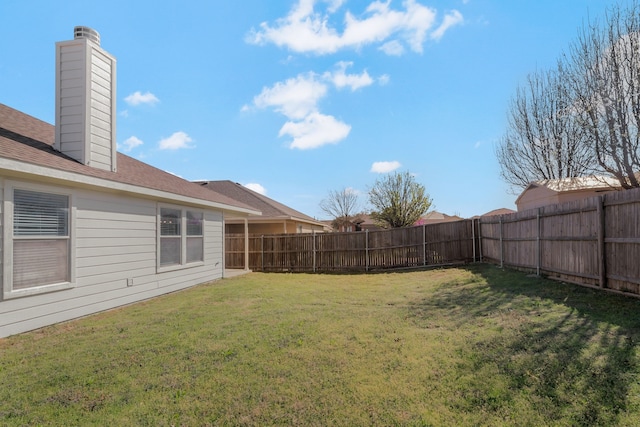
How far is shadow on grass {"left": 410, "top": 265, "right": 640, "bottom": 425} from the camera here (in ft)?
8.68

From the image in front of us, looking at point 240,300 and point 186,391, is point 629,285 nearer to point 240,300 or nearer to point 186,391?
point 186,391

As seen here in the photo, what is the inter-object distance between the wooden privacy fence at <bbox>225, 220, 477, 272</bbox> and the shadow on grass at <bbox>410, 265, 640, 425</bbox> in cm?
643

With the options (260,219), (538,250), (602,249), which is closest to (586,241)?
(602,249)

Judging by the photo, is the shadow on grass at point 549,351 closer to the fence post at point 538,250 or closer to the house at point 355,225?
the fence post at point 538,250

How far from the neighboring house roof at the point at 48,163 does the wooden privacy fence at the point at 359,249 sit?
5.74m

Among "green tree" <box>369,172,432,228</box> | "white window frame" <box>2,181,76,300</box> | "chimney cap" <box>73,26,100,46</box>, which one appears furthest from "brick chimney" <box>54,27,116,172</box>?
"green tree" <box>369,172,432,228</box>

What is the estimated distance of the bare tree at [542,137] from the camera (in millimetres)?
13625

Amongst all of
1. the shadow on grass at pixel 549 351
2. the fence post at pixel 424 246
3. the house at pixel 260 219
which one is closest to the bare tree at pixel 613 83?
the fence post at pixel 424 246

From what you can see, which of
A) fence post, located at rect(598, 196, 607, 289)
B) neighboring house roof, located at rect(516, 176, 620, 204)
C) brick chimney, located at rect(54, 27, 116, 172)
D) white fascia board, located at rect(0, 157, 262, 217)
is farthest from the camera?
neighboring house roof, located at rect(516, 176, 620, 204)

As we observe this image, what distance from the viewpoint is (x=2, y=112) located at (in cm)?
675

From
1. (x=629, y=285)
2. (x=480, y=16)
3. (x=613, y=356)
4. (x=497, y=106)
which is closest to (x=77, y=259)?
(x=613, y=356)

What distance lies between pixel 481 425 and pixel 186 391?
2.61 m

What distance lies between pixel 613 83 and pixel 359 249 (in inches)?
388

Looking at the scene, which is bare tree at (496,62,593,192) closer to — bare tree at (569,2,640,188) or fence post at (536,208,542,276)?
bare tree at (569,2,640,188)
